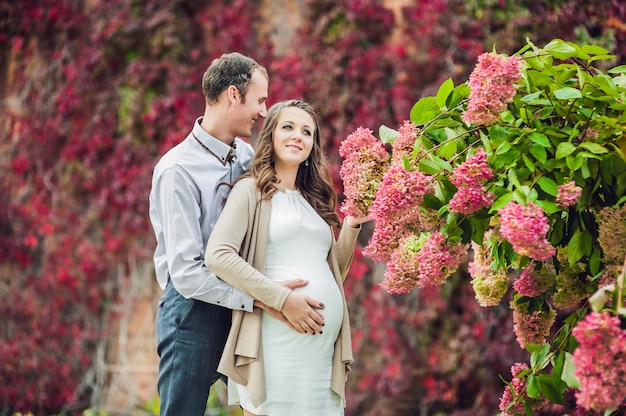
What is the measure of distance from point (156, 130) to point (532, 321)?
13.5 ft

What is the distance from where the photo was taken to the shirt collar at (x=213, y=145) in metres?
2.93

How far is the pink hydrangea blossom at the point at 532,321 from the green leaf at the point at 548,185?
530mm

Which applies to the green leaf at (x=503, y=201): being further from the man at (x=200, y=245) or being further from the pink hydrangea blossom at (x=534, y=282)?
the man at (x=200, y=245)

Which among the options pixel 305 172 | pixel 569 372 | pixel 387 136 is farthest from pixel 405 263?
pixel 305 172

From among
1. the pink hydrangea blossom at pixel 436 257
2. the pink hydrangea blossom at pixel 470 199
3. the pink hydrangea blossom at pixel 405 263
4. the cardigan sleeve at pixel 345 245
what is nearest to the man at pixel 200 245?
the cardigan sleeve at pixel 345 245

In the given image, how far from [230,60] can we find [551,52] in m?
1.30

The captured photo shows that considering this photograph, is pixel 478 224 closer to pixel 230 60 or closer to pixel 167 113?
pixel 230 60

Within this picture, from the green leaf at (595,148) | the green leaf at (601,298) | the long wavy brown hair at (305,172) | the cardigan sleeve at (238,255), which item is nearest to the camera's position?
the green leaf at (601,298)

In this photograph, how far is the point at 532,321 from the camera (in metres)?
2.28

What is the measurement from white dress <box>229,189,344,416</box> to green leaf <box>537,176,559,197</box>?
1014 mm

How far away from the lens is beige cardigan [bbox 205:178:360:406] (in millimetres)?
2543

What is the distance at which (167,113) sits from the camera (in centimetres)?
577

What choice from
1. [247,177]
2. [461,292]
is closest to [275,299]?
[247,177]

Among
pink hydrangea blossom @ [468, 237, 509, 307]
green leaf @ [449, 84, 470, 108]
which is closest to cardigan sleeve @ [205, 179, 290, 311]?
pink hydrangea blossom @ [468, 237, 509, 307]
